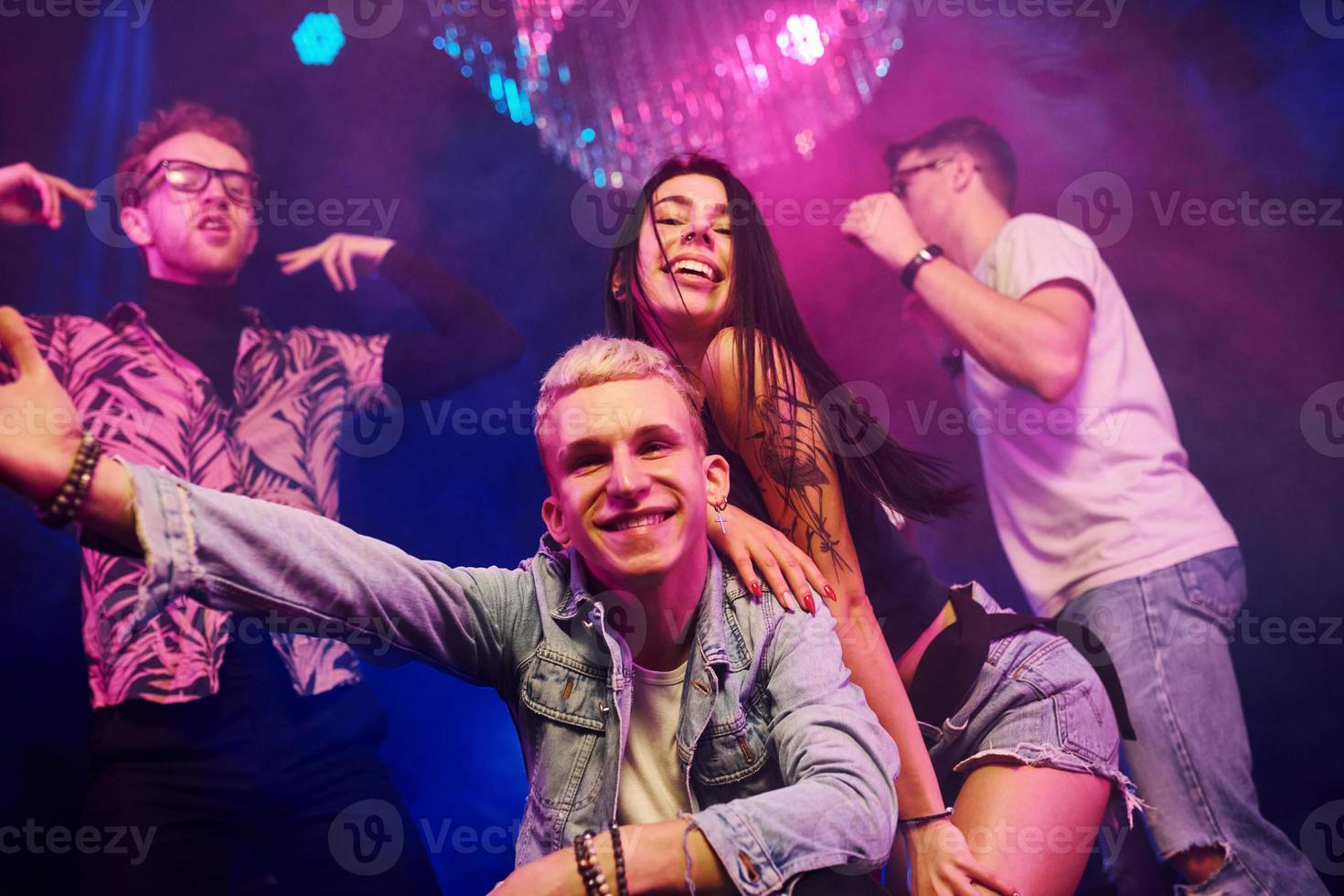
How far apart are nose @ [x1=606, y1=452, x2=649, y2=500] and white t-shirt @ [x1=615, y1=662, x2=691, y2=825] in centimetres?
29

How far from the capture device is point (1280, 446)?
2.72m

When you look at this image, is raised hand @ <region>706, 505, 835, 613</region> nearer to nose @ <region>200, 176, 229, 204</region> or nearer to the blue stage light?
nose @ <region>200, 176, 229, 204</region>

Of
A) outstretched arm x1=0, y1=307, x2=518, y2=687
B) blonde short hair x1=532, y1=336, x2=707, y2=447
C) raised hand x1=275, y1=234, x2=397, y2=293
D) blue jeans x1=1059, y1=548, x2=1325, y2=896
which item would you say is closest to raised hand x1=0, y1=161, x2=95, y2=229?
raised hand x1=275, y1=234, x2=397, y2=293

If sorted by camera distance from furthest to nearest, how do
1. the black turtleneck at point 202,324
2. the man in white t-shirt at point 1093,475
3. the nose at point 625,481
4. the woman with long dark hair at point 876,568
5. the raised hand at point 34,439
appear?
the black turtleneck at point 202,324 → the man in white t-shirt at point 1093,475 → the woman with long dark hair at point 876,568 → the nose at point 625,481 → the raised hand at point 34,439

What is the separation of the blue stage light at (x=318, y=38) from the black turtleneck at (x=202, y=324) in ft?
2.54

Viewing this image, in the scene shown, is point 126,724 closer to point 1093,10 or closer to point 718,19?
point 718,19

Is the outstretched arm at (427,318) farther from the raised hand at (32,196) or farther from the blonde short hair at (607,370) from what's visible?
the blonde short hair at (607,370)

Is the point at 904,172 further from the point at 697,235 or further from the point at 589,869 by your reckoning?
the point at 589,869

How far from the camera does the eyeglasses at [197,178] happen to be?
8.02 feet

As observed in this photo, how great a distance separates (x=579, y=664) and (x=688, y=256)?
0.97m

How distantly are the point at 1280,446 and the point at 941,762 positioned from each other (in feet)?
5.44

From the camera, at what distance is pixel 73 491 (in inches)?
40.1

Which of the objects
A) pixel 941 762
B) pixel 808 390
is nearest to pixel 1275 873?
pixel 941 762

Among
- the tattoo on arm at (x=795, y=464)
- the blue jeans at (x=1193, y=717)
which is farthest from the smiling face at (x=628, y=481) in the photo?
the blue jeans at (x=1193, y=717)
